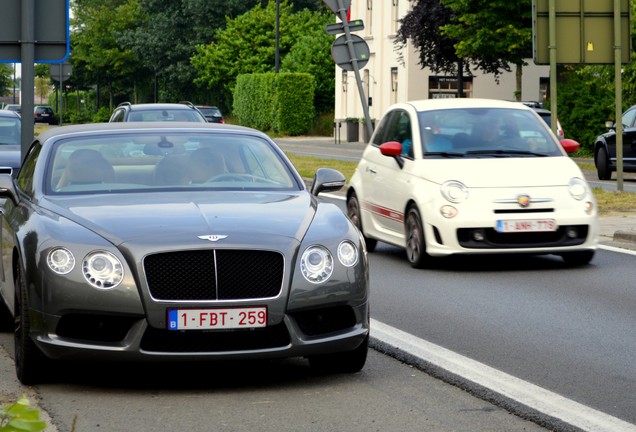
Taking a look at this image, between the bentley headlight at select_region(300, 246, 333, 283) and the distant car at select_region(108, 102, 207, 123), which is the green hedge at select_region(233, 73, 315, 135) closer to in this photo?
the distant car at select_region(108, 102, 207, 123)

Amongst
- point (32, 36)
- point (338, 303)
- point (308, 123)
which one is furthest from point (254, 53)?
Result: point (338, 303)

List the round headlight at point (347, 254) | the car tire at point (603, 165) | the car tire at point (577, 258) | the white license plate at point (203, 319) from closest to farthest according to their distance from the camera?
the white license plate at point (203, 319), the round headlight at point (347, 254), the car tire at point (577, 258), the car tire at point (603, 165)

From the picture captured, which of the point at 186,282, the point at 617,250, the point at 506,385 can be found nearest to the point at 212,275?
the point at 186,282

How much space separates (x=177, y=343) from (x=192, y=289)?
281 millimetres

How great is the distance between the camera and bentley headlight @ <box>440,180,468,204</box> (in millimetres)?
12727

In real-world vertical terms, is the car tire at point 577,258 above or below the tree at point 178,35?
below

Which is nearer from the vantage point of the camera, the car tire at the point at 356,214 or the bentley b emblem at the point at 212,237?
→ the bentley b emblem at the point at 212,237

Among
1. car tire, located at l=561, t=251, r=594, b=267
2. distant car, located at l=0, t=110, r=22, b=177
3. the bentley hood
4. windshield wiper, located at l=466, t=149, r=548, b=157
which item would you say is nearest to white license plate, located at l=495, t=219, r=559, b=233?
car tire, located at l=561, t=251, r=594, b=267

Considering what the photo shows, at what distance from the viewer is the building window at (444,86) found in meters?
58.0

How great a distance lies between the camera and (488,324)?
31.4 feet

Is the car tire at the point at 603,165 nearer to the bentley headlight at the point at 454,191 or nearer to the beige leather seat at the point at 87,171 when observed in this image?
the bentley headlight at the point at 454,191

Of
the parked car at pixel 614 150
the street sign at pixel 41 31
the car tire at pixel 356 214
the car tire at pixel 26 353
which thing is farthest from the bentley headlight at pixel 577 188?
the parked car at pixel 614 150

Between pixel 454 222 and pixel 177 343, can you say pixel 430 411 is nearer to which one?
pixel 177 343

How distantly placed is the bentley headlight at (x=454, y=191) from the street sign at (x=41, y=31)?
3530 millimetres
